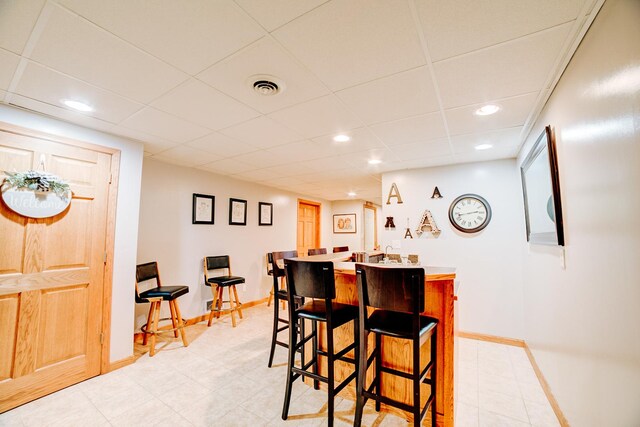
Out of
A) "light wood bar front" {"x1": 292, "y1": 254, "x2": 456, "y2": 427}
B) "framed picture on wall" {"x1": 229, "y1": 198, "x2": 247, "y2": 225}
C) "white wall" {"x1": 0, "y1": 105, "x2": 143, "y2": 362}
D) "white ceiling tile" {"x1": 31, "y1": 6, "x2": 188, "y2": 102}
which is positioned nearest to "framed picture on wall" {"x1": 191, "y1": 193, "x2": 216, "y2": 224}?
"framed picture on wall" {"x1": 229, "y1": 198, "x2": 247, "y2": 225}

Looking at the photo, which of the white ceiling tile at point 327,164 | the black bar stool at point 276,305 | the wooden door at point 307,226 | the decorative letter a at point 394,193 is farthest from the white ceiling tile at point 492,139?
the wooden door at point 307,226

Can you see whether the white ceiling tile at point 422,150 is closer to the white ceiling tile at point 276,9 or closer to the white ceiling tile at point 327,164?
the white ceiling tile at point 327,164

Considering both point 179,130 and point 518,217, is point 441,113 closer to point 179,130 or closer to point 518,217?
point 518,217

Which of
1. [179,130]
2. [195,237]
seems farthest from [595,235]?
[195,237]

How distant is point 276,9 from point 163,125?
1764mm

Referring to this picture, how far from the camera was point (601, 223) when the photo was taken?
1.26m

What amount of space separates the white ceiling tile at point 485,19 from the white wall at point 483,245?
8.33 ft

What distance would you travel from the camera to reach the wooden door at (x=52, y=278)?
2.04 m

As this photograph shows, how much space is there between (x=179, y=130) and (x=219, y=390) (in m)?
2.35

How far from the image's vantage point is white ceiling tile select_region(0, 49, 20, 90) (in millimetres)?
1492

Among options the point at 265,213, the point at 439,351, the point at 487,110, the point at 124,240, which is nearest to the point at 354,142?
the point at 487,110

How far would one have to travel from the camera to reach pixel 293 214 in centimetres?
604

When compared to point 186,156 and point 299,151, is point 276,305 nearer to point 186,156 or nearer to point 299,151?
point 299,151

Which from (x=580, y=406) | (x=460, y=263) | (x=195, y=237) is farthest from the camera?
(x=195, y=237)
